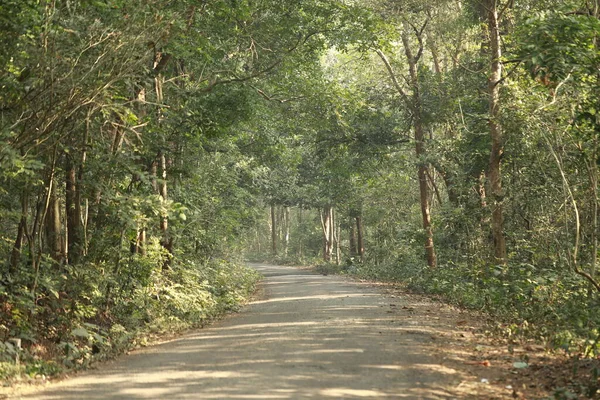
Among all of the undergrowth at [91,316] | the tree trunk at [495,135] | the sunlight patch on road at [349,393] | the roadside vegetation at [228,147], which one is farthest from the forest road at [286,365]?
the tree trunk at [495,135]

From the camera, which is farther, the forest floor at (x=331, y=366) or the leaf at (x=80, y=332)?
→ the leaf at (x=80, y=332)

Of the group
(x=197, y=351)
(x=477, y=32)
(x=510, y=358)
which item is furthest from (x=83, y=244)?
(x=477, y=32)

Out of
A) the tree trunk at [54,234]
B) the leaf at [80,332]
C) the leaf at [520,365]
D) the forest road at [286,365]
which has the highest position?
the tree trunk at [54,234]

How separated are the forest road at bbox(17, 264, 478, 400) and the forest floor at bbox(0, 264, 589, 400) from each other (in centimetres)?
1

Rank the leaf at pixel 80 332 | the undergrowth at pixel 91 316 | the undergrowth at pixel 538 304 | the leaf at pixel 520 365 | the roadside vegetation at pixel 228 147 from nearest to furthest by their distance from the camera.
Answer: the leaf at pixel 520 365 < the undergrowth at pixel 91 316 < the roadside vegetation at pixel 228 147 < the undergrowth at pixel 538 304 < the leaf at pixel 80 332

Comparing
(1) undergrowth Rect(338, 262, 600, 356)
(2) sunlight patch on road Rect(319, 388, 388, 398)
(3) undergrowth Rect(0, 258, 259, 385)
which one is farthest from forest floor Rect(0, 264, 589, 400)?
(3) undergrowth Rect(0, 258, 259, 385)

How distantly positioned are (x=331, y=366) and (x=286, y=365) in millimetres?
617

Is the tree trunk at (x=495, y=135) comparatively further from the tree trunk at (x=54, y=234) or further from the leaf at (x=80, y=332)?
the tree trunk at (x=54, y=234)

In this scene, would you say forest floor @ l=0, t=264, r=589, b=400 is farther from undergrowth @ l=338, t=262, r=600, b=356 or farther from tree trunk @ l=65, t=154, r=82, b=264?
tree trunk @ l=65, t=154, r=82, b=264

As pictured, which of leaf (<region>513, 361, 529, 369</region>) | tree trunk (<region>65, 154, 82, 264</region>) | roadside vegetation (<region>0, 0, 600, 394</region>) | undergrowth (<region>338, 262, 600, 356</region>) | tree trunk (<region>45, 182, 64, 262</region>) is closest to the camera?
leaf (<region>513, 361, 529, 369</region>)

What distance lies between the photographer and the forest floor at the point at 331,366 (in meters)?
7.44

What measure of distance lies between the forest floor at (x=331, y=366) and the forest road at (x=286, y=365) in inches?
0.5

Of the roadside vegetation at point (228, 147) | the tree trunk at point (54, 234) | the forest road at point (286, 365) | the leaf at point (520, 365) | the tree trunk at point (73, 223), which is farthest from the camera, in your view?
the tree trunk at point (73, 223)

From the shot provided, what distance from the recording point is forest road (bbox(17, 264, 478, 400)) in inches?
292
